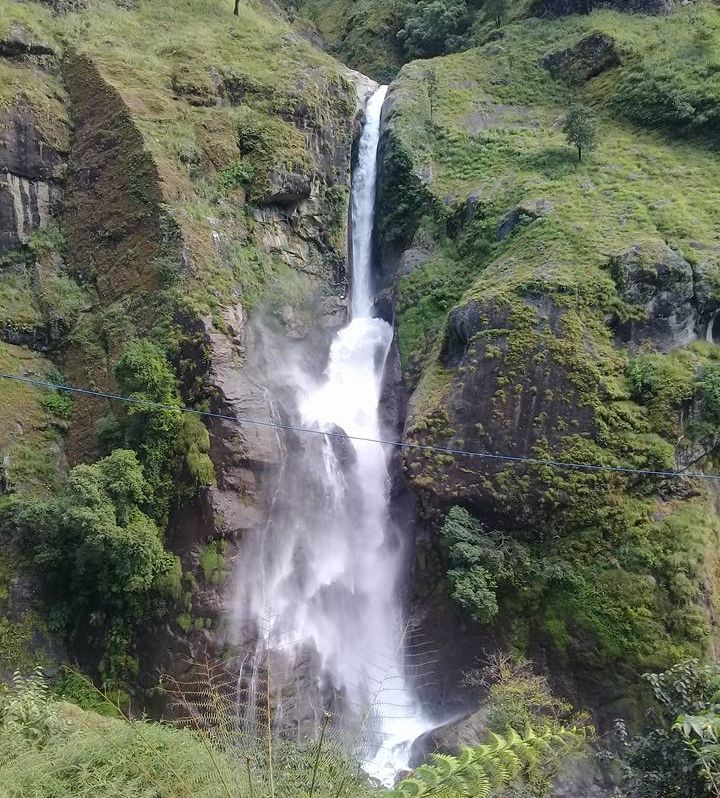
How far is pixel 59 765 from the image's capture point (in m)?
5.04

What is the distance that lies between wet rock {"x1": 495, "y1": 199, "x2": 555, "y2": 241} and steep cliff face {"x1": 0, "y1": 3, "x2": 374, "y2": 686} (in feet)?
23.0

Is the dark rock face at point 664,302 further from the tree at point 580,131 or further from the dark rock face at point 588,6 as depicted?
the dark rock face at point 588,6

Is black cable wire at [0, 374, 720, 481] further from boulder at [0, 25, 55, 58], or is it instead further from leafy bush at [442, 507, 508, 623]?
boulder at [0, 25, 55, 58]

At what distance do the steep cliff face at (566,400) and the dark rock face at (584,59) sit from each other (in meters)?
7.30

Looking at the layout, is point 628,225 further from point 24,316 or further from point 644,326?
point 24,316

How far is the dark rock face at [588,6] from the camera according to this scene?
3366cm

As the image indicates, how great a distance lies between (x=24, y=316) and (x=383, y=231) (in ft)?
48.4

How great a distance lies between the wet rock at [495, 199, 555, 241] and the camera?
891 inches

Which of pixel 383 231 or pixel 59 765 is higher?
pixel 383 231

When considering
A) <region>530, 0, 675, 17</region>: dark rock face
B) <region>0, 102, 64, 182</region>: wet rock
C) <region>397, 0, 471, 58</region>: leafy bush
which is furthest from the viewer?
<region>397, 0, 471, 58</region>: leafy bush

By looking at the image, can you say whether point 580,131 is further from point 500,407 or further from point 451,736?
point 451,736

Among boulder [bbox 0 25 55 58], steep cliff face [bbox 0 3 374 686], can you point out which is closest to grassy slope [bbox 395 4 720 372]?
steep cliff face [bbox 0 3 374 686]

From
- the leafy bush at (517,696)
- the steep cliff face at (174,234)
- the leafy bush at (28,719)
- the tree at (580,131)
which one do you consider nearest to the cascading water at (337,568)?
the steep cliff face at (174,234)

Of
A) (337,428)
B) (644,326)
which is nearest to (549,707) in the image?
(337,428)
